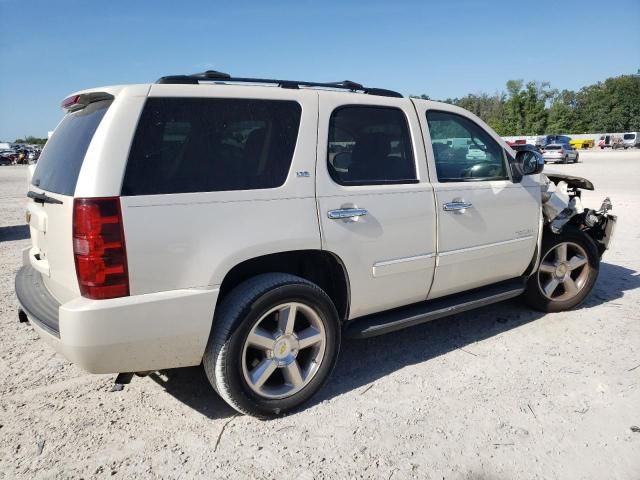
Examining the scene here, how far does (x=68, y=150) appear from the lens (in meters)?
2.77

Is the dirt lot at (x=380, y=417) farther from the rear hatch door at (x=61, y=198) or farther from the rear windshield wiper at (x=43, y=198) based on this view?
the rear windshield wiper at (x=43, y=198)

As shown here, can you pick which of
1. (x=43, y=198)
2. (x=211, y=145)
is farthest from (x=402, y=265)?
(x=43, y=198)

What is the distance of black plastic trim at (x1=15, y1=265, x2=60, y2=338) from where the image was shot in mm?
2578

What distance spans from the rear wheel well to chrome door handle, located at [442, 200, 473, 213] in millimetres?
953

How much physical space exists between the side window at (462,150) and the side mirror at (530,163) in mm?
167

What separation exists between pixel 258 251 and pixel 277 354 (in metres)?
0.65

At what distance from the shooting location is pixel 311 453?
8.57 ft

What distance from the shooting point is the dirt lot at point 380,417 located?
2.51 m

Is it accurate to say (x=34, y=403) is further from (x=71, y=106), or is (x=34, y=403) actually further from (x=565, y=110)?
(x=565, y=110)

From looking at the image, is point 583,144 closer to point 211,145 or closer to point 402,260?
point 402,260

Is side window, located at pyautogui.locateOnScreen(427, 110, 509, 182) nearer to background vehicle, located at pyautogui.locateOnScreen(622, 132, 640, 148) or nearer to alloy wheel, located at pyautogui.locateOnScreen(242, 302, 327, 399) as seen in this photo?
alloy wheel, located at pyautogui.locateOnScreen(242, 302, 327, 399)

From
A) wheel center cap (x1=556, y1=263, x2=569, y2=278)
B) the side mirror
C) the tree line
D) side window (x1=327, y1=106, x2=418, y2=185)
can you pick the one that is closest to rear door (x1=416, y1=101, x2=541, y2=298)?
the side mirror

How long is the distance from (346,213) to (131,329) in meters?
1.38

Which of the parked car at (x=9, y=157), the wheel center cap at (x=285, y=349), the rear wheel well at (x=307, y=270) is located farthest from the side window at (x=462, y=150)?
the parked car at (x=9, y=157)
